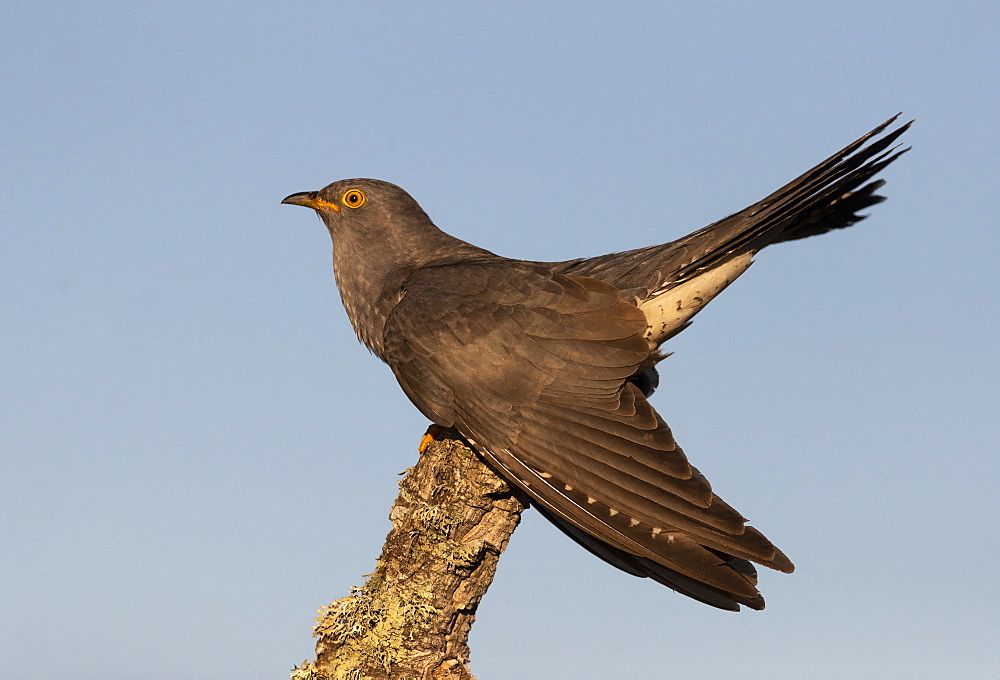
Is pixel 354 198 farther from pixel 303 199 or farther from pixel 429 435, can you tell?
pixel 429 435

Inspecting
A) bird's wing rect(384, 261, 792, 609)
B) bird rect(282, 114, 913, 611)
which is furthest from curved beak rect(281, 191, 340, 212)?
bird's wing rect(384, 261, 792, 609)

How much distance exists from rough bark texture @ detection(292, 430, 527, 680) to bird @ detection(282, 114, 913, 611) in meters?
0.24

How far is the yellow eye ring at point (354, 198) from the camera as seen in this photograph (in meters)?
5.86

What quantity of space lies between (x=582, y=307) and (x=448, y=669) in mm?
2063

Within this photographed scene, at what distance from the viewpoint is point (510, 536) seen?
14.9 feet

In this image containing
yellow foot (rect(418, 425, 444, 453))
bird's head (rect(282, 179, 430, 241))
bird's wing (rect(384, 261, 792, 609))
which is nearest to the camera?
bird's wing (rect(384, 261, 792, 609))

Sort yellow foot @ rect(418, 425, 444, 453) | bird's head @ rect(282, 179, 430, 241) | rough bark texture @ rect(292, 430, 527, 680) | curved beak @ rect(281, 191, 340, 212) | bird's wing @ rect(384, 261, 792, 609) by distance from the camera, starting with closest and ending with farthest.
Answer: bird's wing @ rect(384, 261, 792, 609) → rough bark texture @ rect(292, 430, 527, 680) → yellow foot @ rect(418, 425, 444, 453) → bird's head @ rect(282, 179, 430, 241) → curved beak @ rect(281, 191, 340, 212)

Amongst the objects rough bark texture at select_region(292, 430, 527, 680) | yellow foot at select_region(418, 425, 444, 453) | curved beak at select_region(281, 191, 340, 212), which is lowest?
rough bark texture at select_region(292, 430, 527, 680)

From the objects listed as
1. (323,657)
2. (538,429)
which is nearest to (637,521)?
(538,429)

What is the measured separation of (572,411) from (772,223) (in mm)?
1651

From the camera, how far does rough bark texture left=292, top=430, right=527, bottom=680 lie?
4258 millimetres

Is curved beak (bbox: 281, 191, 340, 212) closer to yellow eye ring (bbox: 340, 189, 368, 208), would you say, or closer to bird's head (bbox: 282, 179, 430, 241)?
bird's head (bbox: 282, 179, 430, 241)

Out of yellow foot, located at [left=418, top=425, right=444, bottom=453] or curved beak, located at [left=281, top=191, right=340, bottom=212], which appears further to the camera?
curved beak, located at [left=281, top=191, right=340, bottom=212]

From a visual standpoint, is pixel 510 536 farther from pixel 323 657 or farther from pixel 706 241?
pixel 706 241
